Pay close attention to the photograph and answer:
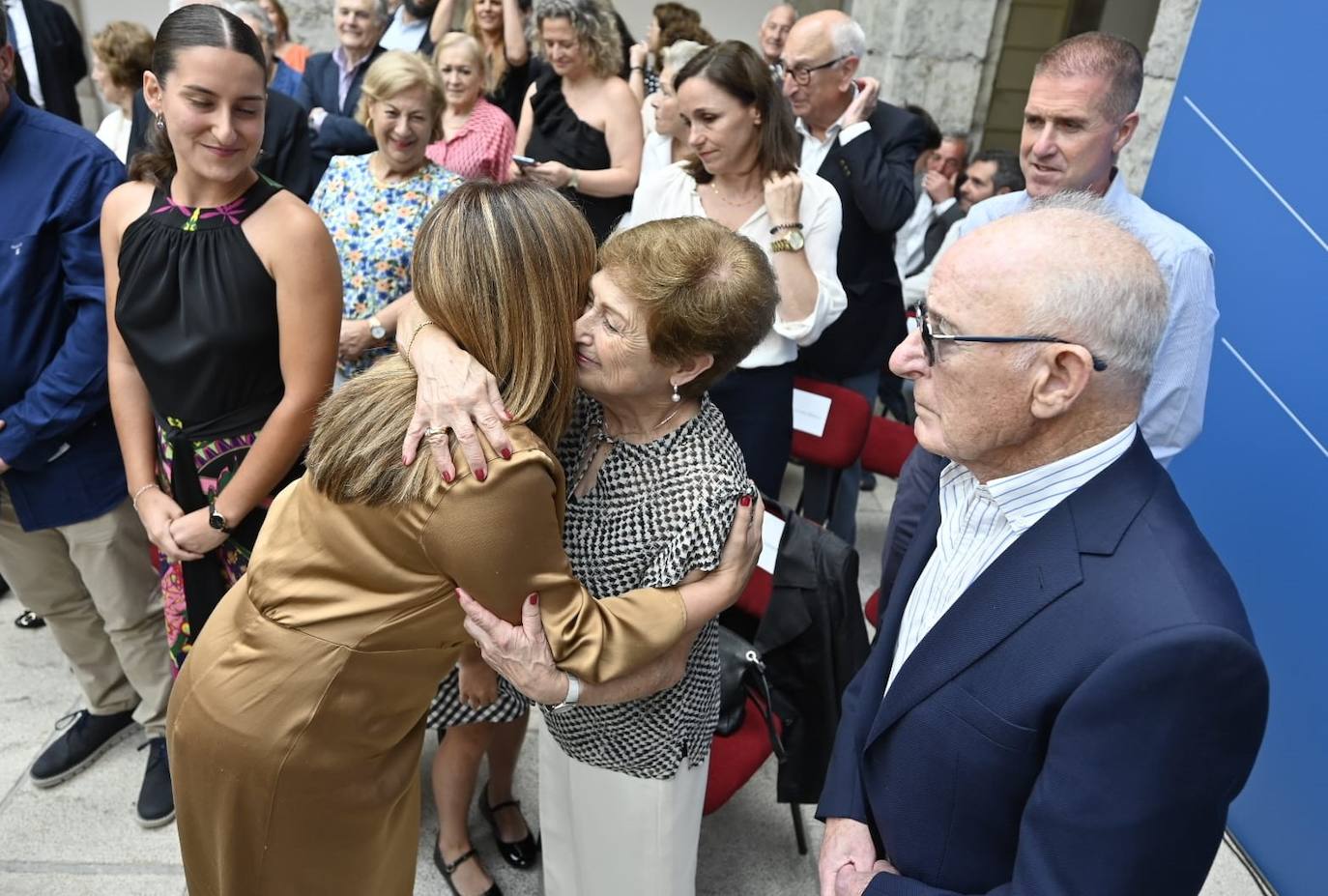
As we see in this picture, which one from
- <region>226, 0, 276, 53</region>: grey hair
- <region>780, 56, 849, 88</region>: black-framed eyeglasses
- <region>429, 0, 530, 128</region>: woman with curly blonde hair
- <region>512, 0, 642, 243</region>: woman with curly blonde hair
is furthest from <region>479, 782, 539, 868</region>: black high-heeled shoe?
<region>429, 0, 530, 128</region>: woman with curly blonde hair

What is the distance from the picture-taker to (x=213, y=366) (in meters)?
2.10

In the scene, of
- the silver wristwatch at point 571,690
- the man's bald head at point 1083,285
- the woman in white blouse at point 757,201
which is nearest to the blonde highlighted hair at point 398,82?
the woman in white blouse at point 757,201

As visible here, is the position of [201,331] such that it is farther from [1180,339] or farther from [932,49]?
[932,49]

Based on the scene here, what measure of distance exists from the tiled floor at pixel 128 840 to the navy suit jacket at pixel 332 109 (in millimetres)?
2344

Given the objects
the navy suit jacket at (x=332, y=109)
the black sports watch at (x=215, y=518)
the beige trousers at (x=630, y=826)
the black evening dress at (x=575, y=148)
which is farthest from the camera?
the black evening dress at (x=575, y=148)

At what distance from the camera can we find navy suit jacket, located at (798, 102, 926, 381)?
336 cm

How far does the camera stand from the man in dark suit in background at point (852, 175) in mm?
3365

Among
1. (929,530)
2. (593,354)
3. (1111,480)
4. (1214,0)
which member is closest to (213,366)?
(593,354)

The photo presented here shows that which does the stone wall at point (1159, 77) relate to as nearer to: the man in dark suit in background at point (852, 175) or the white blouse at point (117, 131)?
the man in dark suit in background at point (852, 175)

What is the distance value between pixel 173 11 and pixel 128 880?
2.28 m

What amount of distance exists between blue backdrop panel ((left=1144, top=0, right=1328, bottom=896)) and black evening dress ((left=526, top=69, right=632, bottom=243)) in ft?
7.93

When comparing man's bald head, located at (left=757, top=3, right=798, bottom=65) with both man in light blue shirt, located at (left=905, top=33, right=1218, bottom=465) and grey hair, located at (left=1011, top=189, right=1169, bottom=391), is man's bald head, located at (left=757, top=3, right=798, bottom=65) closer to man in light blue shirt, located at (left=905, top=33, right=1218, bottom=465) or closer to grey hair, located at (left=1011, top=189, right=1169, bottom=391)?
man in light blue shirt, located at (left=905, top=33, right=1218, bottom=465)

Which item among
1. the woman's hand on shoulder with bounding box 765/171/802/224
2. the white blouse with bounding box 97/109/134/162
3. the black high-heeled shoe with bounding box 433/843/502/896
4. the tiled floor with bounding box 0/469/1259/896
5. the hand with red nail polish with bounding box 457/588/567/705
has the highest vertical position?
the woman's hand on shoulder with bounding box 765/171/802/224

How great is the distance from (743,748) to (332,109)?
411cm
